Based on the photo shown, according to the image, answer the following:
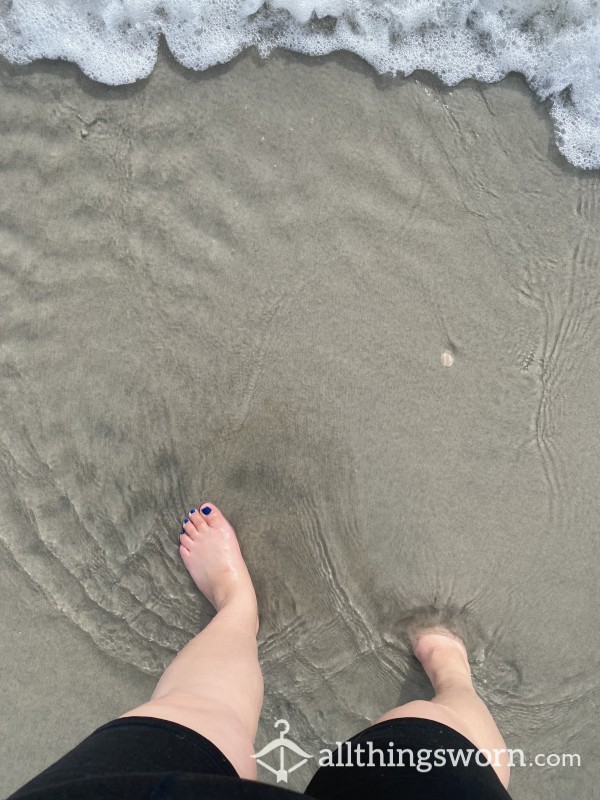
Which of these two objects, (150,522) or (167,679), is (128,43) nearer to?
(150,522)

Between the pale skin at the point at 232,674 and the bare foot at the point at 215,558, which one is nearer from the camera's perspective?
the pale skin at the point at 232,674

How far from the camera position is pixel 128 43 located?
198 cm

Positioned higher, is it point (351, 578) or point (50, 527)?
point (351, 578)

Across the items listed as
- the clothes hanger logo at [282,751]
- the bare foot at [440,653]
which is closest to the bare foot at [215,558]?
the clothes hanger logo at [282,751]

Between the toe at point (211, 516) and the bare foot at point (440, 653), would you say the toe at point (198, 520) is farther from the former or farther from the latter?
the bare foot at point (440, 653)

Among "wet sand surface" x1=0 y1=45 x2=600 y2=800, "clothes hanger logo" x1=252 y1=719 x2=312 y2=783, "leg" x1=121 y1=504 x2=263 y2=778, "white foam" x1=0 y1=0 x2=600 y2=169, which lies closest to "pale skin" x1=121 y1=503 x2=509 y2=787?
"leg" x1=121 y1=504 x2=263 y2=778

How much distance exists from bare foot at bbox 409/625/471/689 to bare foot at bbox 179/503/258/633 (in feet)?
1.94

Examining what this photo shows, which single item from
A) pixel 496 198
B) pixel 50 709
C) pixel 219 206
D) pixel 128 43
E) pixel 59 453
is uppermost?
pixel 496 198

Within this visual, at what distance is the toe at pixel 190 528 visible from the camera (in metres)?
2.01

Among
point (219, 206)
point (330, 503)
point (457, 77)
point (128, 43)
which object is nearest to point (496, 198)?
point (457, 77)

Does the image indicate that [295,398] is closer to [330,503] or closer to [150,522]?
[330,503]

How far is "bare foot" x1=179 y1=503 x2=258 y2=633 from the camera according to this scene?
6.52 feet

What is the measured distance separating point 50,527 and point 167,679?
0.68 metres

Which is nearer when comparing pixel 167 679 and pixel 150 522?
pixel 167 679
